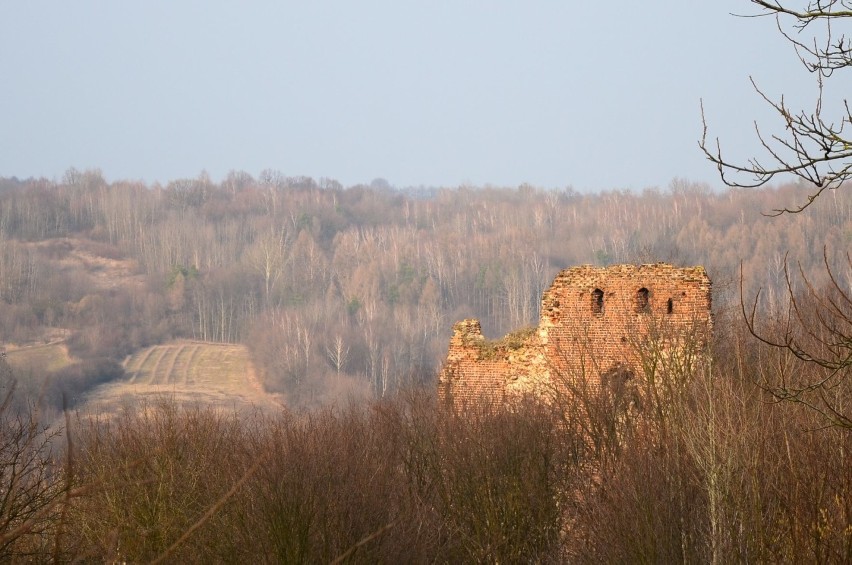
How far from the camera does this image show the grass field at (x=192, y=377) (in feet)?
246

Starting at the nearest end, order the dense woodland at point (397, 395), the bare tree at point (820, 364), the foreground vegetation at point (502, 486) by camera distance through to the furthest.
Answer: the bare tree at point (820, 364) < the foreground vegetation at point (502, 486) < the dense woodland at point (397, 395)

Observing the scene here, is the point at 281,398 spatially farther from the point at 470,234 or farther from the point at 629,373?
the point at 629,373

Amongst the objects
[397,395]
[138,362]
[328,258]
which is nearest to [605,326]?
[397,395]

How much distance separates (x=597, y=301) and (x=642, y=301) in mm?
831

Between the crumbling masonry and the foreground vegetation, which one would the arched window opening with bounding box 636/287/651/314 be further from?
the foreground vegetation

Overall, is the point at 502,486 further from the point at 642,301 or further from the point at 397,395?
the point at 397,395

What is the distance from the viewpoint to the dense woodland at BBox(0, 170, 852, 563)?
468 inches

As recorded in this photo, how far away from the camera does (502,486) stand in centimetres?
1656

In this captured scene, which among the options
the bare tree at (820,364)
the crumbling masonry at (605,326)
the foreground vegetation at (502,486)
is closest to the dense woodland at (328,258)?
the crumbling masonry at (605,326)

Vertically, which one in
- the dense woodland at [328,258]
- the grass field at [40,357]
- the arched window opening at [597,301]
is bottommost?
the grass field at [40,357]

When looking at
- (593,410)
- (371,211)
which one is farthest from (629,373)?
(371,211)

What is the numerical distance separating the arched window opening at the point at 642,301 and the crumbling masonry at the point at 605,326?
2 centimetres

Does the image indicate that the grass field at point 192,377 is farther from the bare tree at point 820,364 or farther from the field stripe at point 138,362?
the bare tree at point 820,364

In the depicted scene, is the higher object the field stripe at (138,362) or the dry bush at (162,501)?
the dry bush at (162,501)
